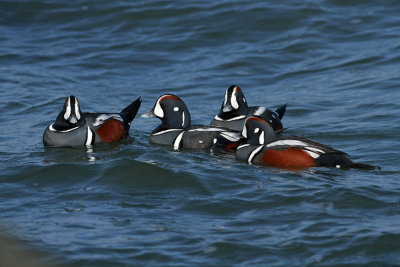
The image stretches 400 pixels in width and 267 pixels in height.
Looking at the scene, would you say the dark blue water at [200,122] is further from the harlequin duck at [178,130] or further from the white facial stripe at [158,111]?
the white facial stripe at [158,111]

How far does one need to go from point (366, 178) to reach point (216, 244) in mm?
2697

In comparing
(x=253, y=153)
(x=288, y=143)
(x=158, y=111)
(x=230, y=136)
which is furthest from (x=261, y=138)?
(x=158, y=111)

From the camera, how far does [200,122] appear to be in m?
12.3

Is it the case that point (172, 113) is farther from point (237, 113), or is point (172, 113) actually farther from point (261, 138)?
point (261, 138)

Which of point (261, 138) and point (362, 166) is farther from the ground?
point (261, 138)

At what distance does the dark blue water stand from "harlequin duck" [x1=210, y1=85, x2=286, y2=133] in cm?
→ 61

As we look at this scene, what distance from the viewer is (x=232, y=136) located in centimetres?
1028

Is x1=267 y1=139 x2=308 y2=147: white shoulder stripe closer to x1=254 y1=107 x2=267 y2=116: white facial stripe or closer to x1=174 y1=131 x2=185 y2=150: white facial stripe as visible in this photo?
x1=174 y1=131 x2=185 y2=150: white facial stripe

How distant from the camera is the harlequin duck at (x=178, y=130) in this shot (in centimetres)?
1028

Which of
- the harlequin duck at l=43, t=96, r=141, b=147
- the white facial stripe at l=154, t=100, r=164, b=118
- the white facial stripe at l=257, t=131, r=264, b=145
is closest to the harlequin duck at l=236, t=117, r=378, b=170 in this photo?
the white facial stripe at l=257, t=131, r=264, b=145

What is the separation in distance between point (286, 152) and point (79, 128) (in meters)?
3.41

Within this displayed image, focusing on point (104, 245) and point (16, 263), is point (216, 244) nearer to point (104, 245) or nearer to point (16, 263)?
point (104, 245)

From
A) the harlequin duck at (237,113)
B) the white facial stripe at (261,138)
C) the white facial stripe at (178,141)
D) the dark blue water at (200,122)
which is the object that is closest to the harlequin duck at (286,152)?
the white facial stripe at (261,138)

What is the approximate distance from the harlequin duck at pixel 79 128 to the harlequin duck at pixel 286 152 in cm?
229
